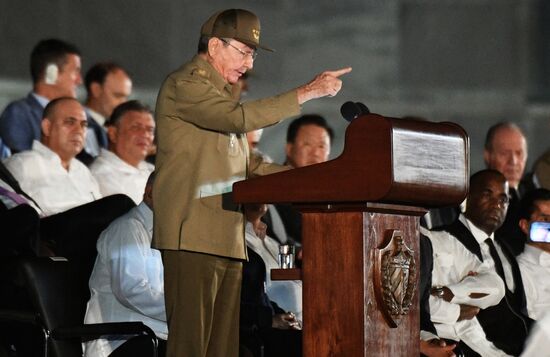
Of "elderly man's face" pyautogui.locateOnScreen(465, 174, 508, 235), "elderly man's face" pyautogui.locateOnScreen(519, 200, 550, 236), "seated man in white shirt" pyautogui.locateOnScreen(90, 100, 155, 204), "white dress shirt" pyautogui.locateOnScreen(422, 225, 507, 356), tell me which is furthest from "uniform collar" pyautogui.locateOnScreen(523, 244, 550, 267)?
"seated man in white shirt" pyautogui.locateOnScreen(90, 100, 155, 204)

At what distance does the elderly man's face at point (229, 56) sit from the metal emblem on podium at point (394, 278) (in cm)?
71

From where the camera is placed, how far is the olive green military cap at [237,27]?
321 cm

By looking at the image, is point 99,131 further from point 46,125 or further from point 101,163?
point 46,125

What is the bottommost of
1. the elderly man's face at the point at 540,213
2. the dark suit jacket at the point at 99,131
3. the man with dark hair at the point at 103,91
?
the elderly man's face at the point at 540,213

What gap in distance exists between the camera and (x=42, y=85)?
5941mm

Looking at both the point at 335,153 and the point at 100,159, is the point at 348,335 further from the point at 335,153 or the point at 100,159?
the point at 335,153

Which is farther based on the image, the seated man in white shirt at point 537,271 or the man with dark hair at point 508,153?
the man with dark hair at point 508,153

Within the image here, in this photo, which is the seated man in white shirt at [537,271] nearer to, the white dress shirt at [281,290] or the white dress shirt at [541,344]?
the white dress shirt at [281,290]

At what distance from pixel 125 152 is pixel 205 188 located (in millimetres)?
2601

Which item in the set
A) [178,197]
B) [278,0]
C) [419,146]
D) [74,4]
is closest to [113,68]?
[74,4]

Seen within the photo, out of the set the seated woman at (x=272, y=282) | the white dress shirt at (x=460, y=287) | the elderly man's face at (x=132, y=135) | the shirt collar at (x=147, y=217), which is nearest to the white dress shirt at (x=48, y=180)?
the elderly man's face at (x=132, y=135)

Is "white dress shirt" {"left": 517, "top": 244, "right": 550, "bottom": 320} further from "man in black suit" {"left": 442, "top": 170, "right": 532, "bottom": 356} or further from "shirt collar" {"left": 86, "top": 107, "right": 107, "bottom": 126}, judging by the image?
"shirt collar" {"left": 86, "top": 107, "right": 107, "bottom": 126}

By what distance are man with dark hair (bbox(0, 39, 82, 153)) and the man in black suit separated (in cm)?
203

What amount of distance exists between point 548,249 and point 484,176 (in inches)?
18.3
